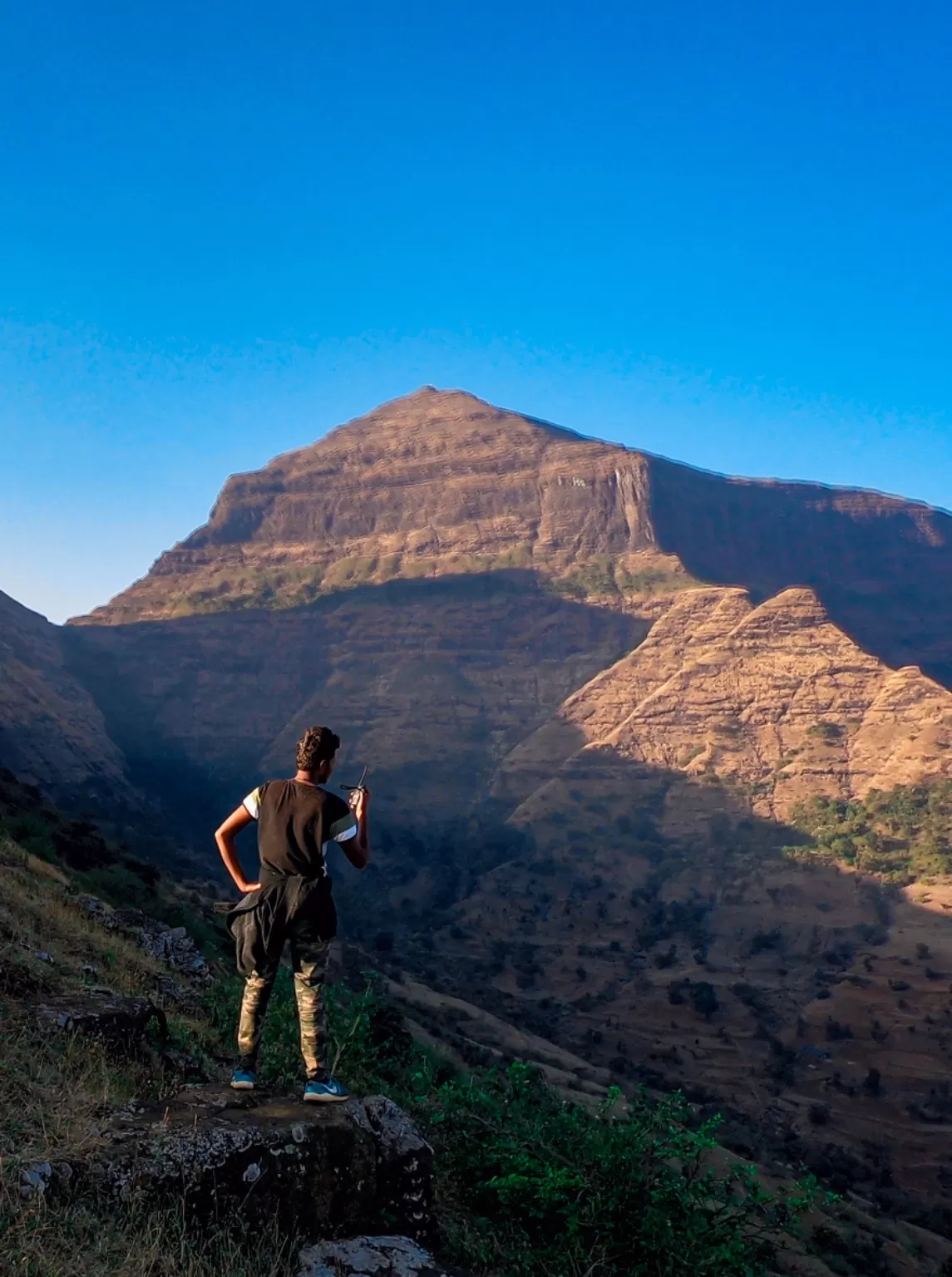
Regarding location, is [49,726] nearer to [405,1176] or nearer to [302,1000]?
[302,1000]

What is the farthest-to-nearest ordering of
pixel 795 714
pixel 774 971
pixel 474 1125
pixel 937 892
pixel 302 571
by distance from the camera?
pixel 302 571 → pixel 795 714 → pixel 937 892 → pixel 774 971 → pixel 474 1125

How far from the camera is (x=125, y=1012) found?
Result: 17.1 feet

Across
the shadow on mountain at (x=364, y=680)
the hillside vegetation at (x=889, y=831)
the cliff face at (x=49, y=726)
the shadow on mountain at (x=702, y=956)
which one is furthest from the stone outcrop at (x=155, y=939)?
the shadow on mountain at (x=364, y=680)

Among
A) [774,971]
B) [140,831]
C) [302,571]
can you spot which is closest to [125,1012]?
[774,971]

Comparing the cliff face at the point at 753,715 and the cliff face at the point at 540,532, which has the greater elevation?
the cliff face at the point at 540,532

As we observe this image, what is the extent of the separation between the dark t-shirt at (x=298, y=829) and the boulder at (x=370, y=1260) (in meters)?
1.65

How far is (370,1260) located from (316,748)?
2307mm

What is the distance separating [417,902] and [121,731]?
45.8m

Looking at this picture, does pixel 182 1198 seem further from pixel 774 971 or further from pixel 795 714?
pixel 795 714

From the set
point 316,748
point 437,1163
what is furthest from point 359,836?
point 437,1163

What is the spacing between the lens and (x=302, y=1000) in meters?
4.70

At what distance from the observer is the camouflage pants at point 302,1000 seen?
4.58 metres

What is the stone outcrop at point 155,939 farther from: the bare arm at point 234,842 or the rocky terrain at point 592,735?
the rocky terrain at point 592,735

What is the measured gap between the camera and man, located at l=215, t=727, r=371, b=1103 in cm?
459
